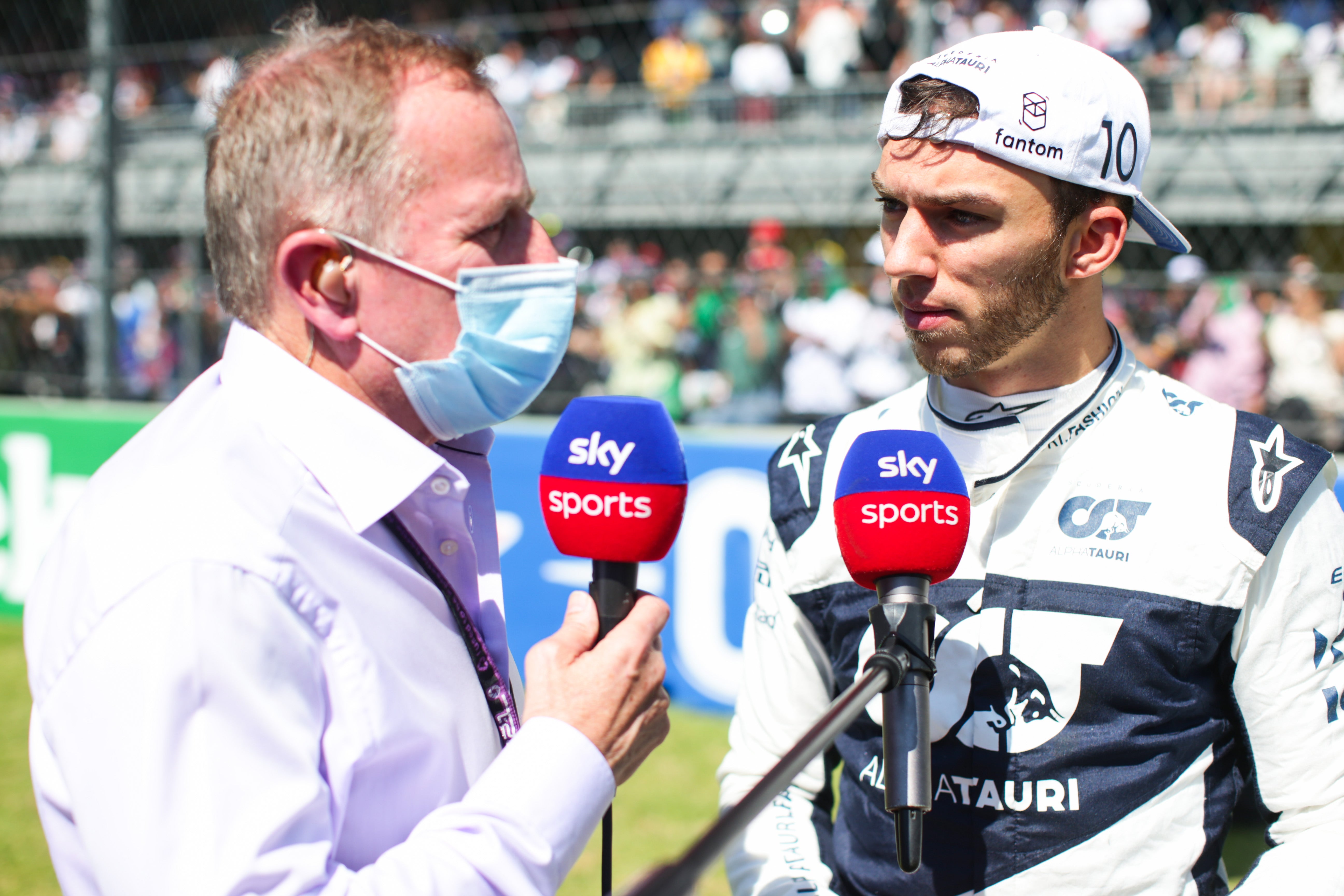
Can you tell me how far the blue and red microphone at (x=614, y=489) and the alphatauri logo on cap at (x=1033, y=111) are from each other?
0.64 m

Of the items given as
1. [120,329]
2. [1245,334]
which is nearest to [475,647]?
[1245,334]

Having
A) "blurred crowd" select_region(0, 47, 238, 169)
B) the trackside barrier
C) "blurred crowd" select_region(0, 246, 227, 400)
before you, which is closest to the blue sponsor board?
the trackside barrier

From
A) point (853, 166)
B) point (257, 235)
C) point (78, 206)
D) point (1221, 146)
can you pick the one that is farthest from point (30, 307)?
point (257, 235)

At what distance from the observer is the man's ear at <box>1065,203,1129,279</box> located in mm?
1676

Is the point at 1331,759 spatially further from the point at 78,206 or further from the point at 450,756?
the point at 78,206

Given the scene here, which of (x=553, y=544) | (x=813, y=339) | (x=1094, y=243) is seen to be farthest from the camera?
(x=813, y=339)

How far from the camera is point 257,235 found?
1.35 meters

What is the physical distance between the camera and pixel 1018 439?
169cm

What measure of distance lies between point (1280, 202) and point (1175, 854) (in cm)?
835

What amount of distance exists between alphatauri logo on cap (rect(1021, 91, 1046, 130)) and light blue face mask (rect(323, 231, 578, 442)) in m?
0.65

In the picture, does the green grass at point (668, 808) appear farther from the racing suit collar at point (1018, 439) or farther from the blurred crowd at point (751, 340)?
the blurred crowd at point (751, 340)

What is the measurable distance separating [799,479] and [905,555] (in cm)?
50

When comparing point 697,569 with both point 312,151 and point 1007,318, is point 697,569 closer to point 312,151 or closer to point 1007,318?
point 1007,318

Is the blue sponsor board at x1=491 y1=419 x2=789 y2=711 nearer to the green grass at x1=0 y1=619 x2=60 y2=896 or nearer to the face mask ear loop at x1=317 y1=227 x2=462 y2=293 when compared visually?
the green grass at x1=0 y1=619 x2=60 y2=896
